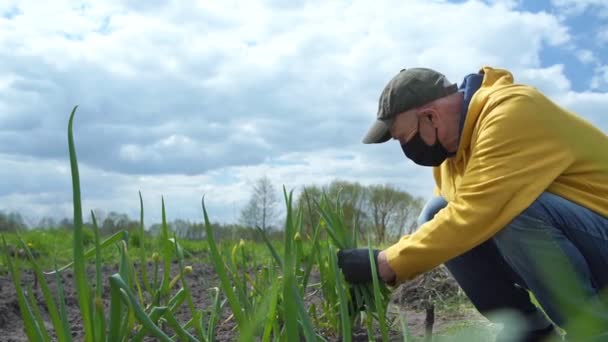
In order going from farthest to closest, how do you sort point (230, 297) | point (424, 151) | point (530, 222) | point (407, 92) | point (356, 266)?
point (424, 151) < point (407, 92) < point (530, 222) < point (356, 266) < point (230, 297)

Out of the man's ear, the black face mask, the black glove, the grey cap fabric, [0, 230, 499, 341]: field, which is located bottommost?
[0, 230, 499, 341]: field

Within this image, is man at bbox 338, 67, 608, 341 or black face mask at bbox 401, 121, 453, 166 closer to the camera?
man at bbox 338, 67, 608, 341

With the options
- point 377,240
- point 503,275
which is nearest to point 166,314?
point 503,275

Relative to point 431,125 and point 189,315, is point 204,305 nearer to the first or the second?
point 189,315

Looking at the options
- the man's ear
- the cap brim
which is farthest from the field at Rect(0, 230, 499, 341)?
the man's ear

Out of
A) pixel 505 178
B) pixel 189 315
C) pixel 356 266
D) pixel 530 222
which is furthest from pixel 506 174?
pixel 189 315

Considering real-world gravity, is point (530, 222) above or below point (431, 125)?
below

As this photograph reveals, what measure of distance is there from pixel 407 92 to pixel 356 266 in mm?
642

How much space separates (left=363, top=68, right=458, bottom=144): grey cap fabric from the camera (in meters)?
2.01

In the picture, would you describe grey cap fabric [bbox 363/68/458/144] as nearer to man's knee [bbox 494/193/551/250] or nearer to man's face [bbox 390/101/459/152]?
man's face [bbox 390/101/459/152]

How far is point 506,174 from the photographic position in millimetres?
1738

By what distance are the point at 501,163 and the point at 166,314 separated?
3.66 ft

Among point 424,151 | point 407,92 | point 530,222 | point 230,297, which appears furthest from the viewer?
point 424,151

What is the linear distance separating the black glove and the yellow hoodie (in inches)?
4.8
